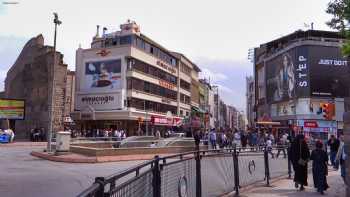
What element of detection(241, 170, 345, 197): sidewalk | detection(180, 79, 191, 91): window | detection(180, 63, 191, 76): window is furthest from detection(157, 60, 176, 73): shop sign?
detection(241, 170, 345, 197): sidewalk

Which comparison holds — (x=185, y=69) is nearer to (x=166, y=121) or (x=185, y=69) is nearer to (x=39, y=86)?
(x=166, y=121)

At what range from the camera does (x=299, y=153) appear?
520 inches

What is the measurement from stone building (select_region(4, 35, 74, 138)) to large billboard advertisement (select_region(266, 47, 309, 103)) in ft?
99.3

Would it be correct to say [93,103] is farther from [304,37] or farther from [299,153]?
[299,153]

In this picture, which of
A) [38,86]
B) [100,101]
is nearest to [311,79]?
[100,101]

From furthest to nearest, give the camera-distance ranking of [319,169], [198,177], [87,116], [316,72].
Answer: [316,72]
[87,116]
[319,169]
[198,177]

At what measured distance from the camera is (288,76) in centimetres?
6556

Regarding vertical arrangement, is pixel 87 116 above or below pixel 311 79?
below

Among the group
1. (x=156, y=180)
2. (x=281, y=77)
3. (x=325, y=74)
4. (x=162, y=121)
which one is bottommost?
(x=156, y=180)

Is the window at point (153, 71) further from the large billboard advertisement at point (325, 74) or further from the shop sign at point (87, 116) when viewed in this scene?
the large billboard advertisement at point (325, 74)

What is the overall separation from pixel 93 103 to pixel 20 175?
4609 centimetres

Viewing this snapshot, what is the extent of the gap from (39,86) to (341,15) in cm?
5310

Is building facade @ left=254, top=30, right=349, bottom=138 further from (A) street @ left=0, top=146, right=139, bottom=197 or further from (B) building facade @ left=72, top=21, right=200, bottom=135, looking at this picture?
(A) street @ left=0, top=146, right=139, bottom=197

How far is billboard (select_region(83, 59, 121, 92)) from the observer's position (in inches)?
2389
